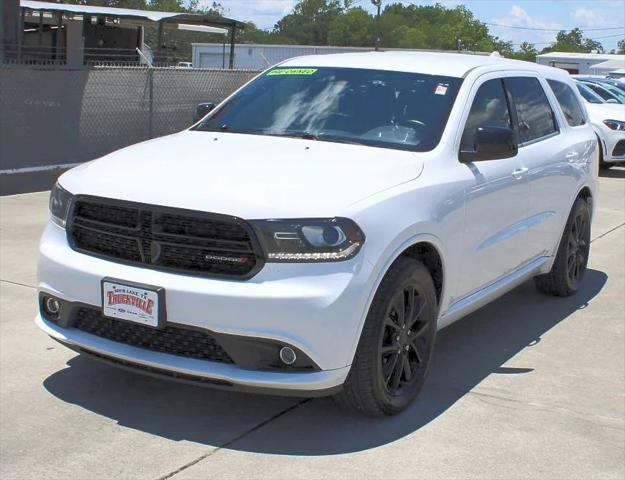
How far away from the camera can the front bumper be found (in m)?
3.75

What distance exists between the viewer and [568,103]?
6.99 m

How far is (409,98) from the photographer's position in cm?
516

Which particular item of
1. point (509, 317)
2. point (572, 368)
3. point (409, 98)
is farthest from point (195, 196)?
point (509, 317)

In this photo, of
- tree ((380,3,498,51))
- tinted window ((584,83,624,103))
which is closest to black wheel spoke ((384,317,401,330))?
tinted window ((584,83,624,103))

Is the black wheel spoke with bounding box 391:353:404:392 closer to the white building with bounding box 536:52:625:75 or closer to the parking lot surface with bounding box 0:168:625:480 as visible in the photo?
the parking lot surface with bounding box 0:168:625:480

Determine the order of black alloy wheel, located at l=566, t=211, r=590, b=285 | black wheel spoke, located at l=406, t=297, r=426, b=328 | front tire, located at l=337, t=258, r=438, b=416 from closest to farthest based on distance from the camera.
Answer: front tire, located at l=337, t=258, r=438, b=416, black wheel spoke, located at l=406, t=297, r=426, b=328, black alloy wheel, located at l=566, t=211, r=590, b=285

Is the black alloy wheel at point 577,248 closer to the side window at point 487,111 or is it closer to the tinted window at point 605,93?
the side window at point 487,111

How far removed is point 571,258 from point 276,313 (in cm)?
378

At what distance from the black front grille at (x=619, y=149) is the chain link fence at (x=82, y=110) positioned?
7.27 meters

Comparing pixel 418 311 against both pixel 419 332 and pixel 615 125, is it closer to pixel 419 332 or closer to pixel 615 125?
pixel 419 332

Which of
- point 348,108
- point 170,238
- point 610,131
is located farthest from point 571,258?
point 610,131

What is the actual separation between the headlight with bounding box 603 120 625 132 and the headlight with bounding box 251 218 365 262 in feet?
43.4

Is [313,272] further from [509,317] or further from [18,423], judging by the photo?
[509,317]

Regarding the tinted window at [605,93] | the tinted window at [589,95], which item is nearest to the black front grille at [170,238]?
the tinted window at [589,95]
